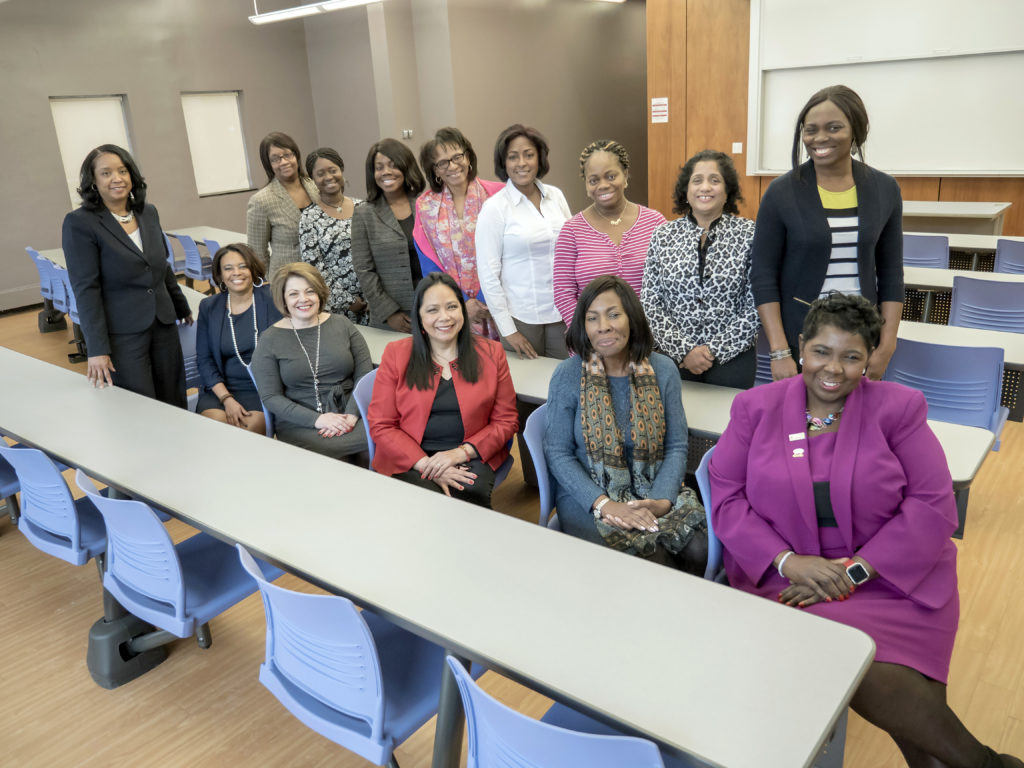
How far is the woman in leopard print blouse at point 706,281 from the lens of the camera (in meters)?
2.64

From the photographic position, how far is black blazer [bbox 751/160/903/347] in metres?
2.44

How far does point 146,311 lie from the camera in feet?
10.8

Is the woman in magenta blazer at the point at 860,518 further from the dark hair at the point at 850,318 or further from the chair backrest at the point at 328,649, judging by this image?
the chair backrest at the point at 328,649

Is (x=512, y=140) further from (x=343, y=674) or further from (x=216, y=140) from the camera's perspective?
(x=216, y=140)

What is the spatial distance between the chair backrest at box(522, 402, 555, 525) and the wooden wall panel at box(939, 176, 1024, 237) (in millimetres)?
6166

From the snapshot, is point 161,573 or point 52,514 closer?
point 161,573

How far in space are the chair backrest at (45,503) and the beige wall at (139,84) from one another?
6.70 metres

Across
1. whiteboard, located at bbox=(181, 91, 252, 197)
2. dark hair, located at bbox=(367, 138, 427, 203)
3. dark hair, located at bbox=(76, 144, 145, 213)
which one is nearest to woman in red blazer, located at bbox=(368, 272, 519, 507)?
dark hair, located at bbox=(367, 138, 427, 203)

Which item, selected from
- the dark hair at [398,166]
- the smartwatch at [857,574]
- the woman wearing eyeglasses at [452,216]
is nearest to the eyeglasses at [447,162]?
the woman wearing eyeglasses at [452,216]

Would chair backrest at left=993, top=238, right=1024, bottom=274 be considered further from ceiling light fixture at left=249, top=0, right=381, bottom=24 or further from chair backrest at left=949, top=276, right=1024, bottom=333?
ceiling light fixture at left=249, top=0, right=381, bottom=24

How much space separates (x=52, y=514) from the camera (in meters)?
2.49

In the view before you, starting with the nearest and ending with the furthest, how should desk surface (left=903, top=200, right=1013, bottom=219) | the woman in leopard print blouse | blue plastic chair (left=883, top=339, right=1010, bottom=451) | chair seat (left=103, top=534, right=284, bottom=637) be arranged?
chair seat (left=103, top=534, right=284, bottom=637) → the woman in leopard print blouse → blue plastic chair (left=883, top=339, right=1010, bottom=451) → desk surface (left=903, top=200, right=1013, bottom=219)

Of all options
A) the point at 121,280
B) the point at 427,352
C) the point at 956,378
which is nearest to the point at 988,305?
the point at 956,378

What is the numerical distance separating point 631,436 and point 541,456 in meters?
0.29
